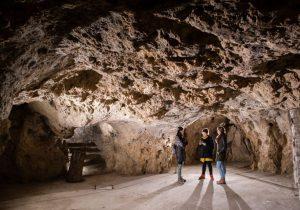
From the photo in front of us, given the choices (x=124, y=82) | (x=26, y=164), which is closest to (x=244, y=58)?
(x=124, y=82)

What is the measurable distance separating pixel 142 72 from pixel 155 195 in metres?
3.42

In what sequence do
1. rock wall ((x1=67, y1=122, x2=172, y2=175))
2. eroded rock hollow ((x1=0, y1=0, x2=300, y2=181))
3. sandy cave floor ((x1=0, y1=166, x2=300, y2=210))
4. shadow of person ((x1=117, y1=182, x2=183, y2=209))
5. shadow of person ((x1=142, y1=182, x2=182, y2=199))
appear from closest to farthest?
eroded rock hollow ((x1=0, y1=0, x2=300, y2=181)) < sandy cave floor ((x1=0, y1=166, x2=300, y2=210)) < shadow of person ((x1=117, y1=182, x2=183, y2=209)) < shadow of person ((x1=142, y1=182, x2=182, y2=199)) < rock wall ((x1=67, y1=122, x2=172, y2=175))

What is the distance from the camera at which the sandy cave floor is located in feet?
19.0

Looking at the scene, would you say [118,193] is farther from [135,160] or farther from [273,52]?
[273,52]

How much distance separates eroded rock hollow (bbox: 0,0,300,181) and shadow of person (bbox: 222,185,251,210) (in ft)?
8.14

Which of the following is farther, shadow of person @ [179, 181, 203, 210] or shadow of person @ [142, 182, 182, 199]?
shadow of person @ [142, 182, 182, 199]

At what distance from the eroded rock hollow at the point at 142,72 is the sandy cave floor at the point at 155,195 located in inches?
65.2

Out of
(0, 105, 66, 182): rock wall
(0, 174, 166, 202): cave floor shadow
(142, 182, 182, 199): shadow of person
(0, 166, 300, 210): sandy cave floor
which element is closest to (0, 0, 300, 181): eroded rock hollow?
(0, 105, 66, 182): rock wall

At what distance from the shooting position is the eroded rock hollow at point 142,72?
3.44m

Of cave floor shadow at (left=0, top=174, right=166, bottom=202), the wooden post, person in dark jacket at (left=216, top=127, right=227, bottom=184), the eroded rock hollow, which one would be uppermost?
the eroded rock hollow

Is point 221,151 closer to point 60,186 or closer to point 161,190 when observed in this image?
point 161,190

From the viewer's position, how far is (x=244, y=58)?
15.4ft

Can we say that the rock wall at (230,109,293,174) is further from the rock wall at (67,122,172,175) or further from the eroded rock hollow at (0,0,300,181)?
the rock wall at (67,122,172,175)

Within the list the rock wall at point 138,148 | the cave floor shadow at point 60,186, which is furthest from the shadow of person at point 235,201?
the rock wall at point 138,148
